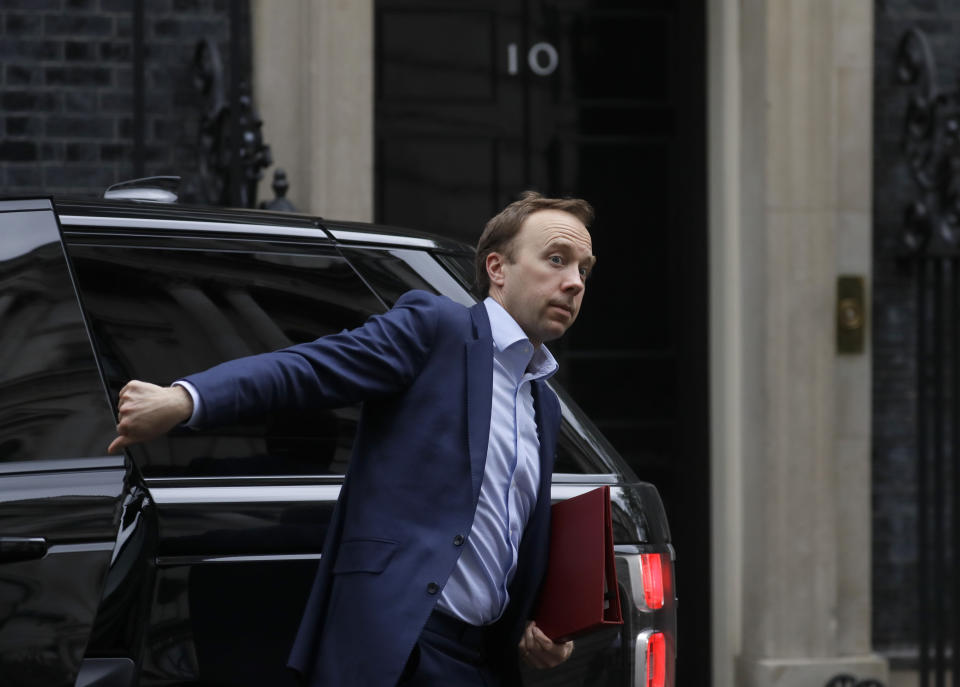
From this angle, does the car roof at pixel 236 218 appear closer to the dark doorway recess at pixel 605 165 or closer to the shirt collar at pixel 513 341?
the shirt collar at pixel 513 341

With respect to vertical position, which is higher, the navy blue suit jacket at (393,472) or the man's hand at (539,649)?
the navy blue suit jacket at (393,472)

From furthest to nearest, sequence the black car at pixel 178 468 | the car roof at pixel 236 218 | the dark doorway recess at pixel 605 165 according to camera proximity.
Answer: the dark doorway recess at pixel 605 165 → the car roof at pixel 236 218 → the black car at pixel 178 468

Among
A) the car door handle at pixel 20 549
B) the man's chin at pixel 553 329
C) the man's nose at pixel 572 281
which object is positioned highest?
the man's nose at pixel 572 281

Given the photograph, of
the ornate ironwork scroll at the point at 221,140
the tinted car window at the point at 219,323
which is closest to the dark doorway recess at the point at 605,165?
the ornate ironwork scroll at the point at 221,140

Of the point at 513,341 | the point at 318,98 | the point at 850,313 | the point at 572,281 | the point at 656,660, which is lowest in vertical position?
the point at 656,660

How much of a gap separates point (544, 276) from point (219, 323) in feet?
2.19

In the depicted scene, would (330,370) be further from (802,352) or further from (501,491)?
(802,352)

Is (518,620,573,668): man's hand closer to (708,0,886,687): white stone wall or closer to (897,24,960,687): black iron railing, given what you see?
(708,0,886,687): white stone wall

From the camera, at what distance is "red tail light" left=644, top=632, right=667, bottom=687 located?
314 centimetres

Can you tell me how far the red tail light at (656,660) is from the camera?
3.14 m

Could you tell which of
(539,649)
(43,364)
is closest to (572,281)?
(539,649)

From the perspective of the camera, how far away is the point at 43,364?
2891mm

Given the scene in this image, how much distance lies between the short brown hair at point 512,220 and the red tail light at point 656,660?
0.82m

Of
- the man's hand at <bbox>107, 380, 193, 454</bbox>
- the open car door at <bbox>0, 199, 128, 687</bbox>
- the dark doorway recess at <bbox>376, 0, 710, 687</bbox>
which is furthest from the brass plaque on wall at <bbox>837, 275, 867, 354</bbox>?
the man's hand at <bbox>107, 380, 193, 454</bbox>
